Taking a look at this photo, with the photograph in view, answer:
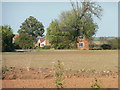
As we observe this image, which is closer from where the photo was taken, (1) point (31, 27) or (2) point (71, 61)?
(2) point (71, 61)

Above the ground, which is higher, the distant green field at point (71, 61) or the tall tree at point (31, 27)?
the tall tree at point (31, 27)

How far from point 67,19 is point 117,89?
173ft

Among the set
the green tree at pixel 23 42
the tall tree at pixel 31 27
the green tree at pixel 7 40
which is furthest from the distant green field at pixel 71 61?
the tall tree at pixel 31 27

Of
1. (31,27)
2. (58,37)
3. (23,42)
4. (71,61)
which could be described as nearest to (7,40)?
(23,42)

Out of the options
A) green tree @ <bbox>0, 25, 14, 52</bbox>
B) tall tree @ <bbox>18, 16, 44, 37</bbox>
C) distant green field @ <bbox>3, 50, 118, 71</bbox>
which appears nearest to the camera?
distant green field @ <bbox>3, 50, 118, 71</bbox>

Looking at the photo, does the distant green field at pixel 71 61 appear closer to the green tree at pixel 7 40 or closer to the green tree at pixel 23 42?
the green tree at pixel 7 40

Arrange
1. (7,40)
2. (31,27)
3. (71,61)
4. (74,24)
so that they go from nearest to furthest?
(71,61)
(7,40)
(74,24)
(31,27)

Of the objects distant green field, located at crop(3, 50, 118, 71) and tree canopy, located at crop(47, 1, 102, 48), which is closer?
distant green field, located at crop(3, 50, 118, 71)

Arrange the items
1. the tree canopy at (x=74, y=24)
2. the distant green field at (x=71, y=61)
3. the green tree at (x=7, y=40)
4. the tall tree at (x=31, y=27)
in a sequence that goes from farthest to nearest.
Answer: the tall tree at (x=31, y=27), the tree canopy at (x=74, y=24), the green tree at (x=7, y=40), the distant green field at (x=71, y=61)

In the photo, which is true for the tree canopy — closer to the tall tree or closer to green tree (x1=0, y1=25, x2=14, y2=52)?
green tree (x1=0, y1=25, x2=14, y2=52)

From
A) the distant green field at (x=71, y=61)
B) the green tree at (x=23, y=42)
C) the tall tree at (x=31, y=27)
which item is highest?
the tall tree at (x=31, y=27)

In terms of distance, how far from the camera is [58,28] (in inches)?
2470

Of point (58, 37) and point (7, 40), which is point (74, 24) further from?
point (7, 40)

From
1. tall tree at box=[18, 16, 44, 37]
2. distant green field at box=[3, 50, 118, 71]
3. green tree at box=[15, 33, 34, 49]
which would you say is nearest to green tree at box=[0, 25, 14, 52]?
green tree at box=[15, 33, 34, 49]
